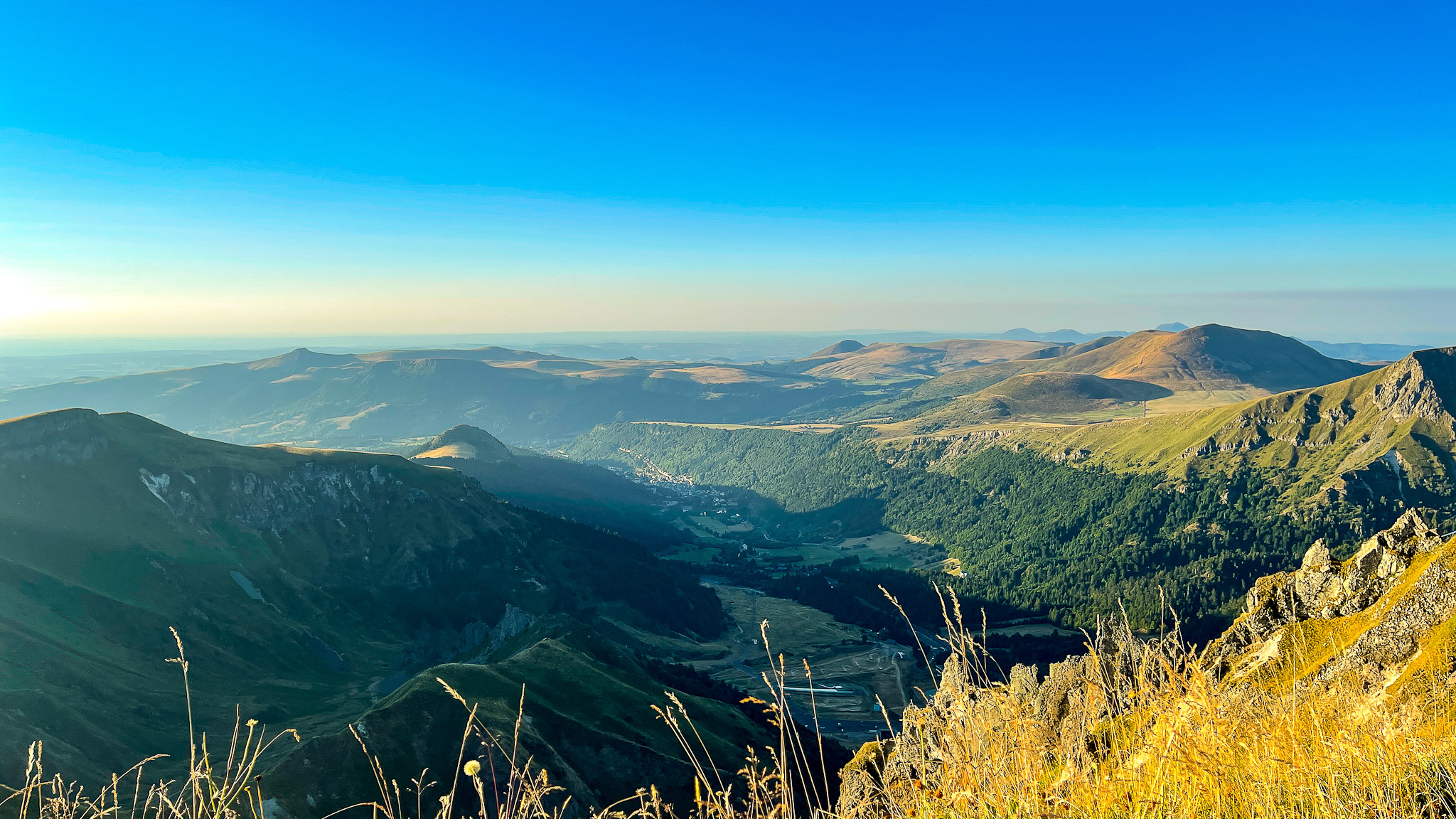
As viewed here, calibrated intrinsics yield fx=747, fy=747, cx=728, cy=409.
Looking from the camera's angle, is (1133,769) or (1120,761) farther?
(1120,761)

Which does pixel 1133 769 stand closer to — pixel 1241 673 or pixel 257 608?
pixel 1241 673

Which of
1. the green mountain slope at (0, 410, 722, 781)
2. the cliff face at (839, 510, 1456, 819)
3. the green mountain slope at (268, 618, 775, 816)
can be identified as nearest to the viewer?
the cliff face at (839, 510, 1456, 819)

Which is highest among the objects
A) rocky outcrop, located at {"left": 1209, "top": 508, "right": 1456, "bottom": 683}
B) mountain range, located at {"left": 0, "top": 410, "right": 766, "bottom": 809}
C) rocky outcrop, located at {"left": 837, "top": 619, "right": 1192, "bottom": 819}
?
rocky outcrop, located at {"left": 837, "top": 619, "right": 1192, "bottom": 819}

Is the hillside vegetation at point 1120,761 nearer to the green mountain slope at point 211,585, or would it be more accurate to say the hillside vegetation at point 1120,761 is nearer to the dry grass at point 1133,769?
the dry grass at point 1133,769

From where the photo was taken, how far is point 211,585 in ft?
463

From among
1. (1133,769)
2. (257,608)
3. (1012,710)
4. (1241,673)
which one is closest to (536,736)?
(1241,673)

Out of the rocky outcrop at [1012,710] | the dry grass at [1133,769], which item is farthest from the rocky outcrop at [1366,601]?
the dry grass at [1133,769]

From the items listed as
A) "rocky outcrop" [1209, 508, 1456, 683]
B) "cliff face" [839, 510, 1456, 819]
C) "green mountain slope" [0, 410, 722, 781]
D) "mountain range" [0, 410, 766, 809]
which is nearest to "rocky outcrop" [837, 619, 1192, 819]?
"cliff face" [839, 510, 1456, 819]

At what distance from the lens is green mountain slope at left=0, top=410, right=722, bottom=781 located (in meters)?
94.9

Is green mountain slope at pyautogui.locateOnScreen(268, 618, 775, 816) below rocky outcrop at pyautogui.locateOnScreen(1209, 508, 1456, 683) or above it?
below

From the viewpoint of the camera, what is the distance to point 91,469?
14762 cm

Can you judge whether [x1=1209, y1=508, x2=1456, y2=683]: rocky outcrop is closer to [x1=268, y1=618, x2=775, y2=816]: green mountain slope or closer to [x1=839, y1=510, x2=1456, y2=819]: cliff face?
[x1=839, y1=510, x2=1456, y2=819]: cliff face

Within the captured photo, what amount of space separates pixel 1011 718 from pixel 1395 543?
41374 mm

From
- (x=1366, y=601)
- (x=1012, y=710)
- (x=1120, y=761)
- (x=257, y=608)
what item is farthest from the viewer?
(x=257, y=608)
